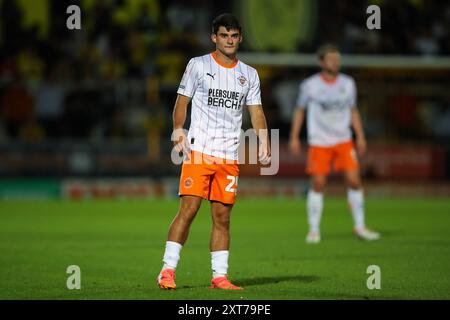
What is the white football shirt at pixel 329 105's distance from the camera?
1236 cm

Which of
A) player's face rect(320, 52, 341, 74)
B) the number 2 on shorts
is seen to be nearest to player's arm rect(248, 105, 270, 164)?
the number 2 on shorts

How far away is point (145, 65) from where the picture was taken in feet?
74.0

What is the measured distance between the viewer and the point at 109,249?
436 inches

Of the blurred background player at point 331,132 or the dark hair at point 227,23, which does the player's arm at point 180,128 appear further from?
the blurred background player at point 331,132

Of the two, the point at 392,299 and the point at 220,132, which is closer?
the point at 392,299

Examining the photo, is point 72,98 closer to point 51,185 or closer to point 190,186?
point 51,185

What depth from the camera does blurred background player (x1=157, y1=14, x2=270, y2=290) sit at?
744 centimetres

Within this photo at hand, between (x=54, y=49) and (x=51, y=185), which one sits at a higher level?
(x=54, y=49)

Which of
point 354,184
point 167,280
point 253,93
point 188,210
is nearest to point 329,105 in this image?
point 354,184

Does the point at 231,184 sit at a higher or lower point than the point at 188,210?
higher

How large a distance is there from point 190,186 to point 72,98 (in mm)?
14106

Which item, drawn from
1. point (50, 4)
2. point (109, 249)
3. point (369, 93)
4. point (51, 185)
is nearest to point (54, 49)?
point (50, 4)

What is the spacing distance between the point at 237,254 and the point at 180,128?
11.5ft

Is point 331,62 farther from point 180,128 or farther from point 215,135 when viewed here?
point 180,128
